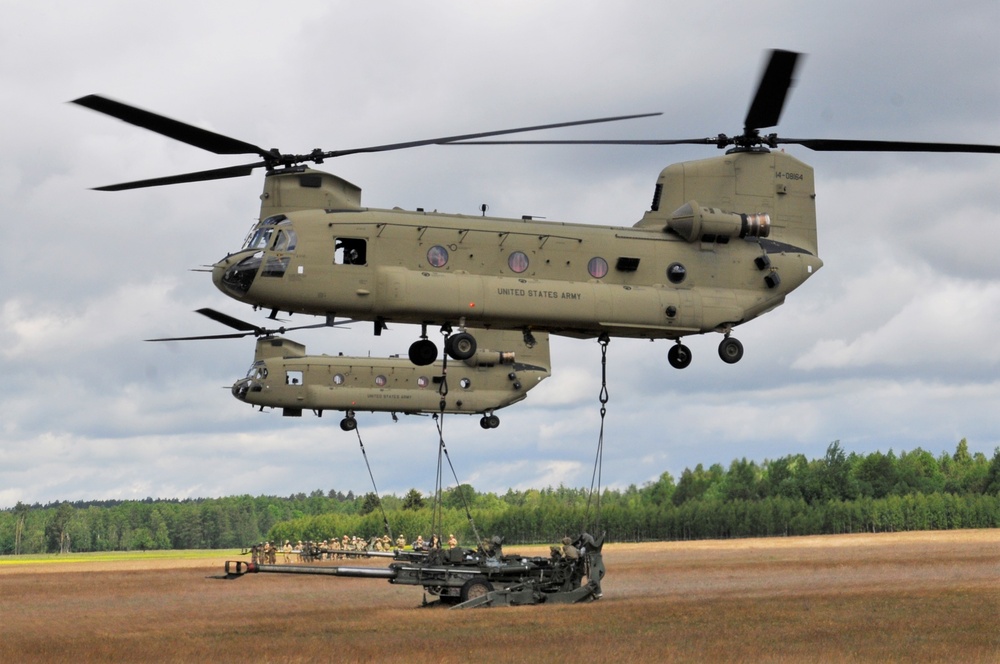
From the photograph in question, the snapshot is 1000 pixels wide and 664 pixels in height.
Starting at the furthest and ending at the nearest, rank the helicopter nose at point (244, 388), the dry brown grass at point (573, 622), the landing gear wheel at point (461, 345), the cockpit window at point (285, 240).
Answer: the helicopter nose at point (244, 388) → the landing gear wheel at point (461, 345) → the cockpit window at point (285, 240) → the dry brown grass at point (573, 622)

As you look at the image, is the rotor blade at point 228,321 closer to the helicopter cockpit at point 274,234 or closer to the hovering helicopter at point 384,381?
the hovering helicopter at point 384,381

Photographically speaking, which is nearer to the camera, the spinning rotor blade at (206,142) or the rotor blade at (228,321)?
the spinning rotor blade at (206,142)

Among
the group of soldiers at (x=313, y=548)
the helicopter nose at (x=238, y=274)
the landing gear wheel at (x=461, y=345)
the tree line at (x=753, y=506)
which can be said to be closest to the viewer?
the helicopter nose at (x=238, y=274)

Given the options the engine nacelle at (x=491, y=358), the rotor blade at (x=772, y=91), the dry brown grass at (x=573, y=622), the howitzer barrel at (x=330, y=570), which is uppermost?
the rotor blade at (x=772, y=91)

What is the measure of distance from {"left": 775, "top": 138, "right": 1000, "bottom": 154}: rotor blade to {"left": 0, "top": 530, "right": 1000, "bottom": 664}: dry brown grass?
901cm

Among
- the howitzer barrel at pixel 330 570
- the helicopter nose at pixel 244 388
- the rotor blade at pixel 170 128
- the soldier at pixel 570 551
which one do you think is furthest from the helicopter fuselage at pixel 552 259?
the helicopter nose at pixel 244 388

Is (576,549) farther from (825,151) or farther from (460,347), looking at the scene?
(825,151)

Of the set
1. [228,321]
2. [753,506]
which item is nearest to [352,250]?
[228,321]

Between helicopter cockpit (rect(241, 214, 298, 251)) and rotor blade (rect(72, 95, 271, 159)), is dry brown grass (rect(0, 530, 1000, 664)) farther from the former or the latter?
rotor blade (rect(72, 95, 271, 159))

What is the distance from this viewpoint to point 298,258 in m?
24.6

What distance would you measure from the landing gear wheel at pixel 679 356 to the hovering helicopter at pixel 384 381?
2729 cm

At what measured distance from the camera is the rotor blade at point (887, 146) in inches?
959

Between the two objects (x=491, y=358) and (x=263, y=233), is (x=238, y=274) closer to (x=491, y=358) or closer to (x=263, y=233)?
(x=263, y=233)

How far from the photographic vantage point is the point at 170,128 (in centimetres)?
2314
